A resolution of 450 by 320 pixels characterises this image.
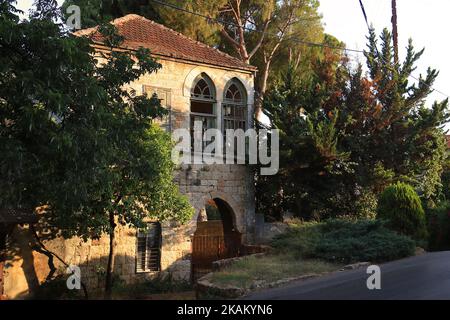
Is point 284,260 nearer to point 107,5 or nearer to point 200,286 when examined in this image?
point 200,286

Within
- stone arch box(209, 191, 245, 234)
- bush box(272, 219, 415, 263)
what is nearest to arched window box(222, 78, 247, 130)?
stone arch box(209, 191, 245, 234)

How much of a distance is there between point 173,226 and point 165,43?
20.2ft

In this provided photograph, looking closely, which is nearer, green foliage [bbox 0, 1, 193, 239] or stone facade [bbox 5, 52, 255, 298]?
green foliage [bbox 0, 1, 193, 239]

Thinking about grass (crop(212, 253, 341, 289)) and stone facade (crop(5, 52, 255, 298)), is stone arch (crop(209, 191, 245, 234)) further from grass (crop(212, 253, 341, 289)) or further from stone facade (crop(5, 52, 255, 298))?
grass (crop(212, 253, 341, 289))

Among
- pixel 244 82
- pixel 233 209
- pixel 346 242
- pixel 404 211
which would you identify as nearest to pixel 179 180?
pixel 233 209

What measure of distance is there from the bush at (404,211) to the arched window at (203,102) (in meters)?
6.19

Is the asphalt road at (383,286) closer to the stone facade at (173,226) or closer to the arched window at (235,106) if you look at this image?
the stone facade at (173,226)

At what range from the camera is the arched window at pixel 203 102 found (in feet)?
50.4

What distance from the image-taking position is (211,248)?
627 inches

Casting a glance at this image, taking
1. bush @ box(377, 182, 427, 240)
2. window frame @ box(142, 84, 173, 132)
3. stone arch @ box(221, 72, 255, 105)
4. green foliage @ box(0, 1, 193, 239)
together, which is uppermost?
stone arch @ box(221, 72, 255, 105)

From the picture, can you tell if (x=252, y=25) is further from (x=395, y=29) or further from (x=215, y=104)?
(x=215, y=104)

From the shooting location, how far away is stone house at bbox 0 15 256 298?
1278 centimetres

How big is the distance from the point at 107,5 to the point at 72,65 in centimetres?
1550

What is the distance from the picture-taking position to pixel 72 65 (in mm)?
7008
